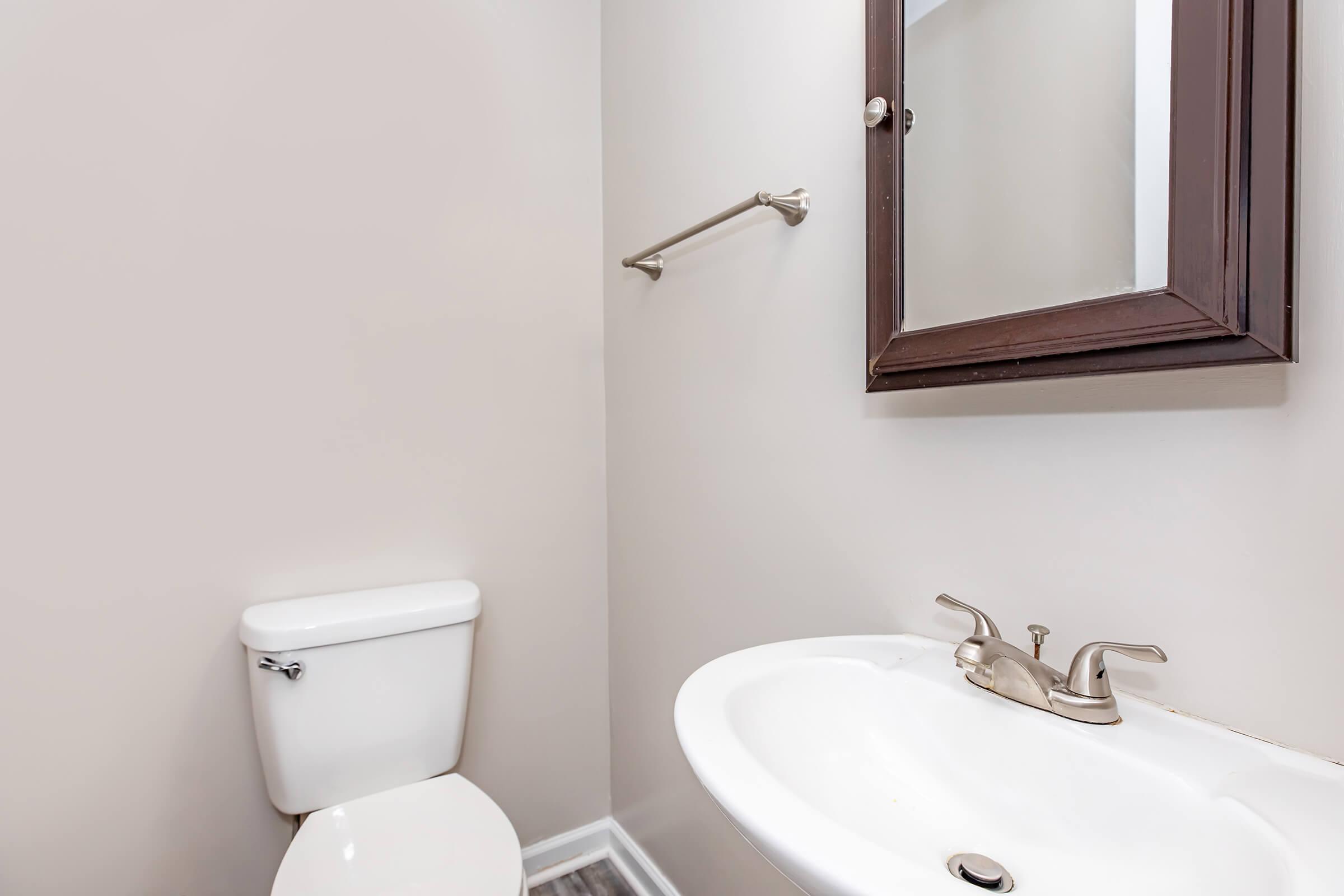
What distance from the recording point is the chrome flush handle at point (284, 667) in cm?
114

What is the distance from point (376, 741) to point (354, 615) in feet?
0.80

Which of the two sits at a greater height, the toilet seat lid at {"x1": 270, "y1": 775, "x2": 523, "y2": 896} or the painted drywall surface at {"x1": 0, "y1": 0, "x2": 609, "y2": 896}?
the painted drywall surface at {"x1": 0, "y1": 0, "x2": 609, "y2": 896}

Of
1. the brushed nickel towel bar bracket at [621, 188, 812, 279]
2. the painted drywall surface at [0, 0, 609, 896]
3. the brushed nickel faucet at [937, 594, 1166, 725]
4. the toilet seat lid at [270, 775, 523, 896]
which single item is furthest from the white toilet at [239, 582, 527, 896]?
the brushed nickel towel bar bracket at [621, 188, 812, 279]

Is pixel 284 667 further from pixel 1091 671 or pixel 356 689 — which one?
pixel 1091 671

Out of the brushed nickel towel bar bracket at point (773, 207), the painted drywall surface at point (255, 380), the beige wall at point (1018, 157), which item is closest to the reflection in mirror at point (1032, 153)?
the beige wall at point (1018, 157)

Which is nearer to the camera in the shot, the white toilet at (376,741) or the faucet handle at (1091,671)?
→ the faucet handle at (1091,671)

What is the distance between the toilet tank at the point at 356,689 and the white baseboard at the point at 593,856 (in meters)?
0.47

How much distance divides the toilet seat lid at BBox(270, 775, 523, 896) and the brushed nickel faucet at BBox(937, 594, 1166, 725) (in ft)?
2.43

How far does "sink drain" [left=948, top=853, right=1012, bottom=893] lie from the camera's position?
22.5 inches

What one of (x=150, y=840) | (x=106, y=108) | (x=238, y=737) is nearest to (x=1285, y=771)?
(x=238, y=737)

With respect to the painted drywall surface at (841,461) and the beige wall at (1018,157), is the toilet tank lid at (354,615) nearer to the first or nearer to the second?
the painted drywall surface at (841,461)

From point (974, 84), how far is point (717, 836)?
1303 millimetres

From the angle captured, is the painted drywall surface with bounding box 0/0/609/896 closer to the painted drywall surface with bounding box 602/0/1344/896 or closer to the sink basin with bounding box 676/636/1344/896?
the painted drywall surface with bounding box 602/0/1344/896

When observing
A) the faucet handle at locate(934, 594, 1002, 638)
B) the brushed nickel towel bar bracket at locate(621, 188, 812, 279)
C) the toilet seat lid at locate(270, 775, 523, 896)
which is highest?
the brushed nickel towel bar bracket at locate(621, 188, 812, 279)
